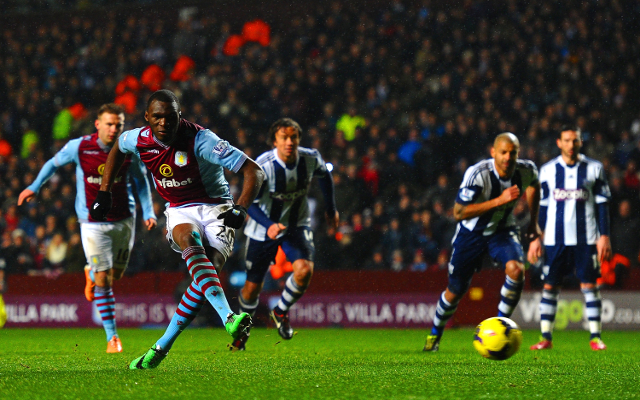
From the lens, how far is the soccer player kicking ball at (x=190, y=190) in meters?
5.39

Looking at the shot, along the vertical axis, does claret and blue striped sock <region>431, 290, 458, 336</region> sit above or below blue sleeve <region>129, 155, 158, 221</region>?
below

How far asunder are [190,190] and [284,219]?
102 inches

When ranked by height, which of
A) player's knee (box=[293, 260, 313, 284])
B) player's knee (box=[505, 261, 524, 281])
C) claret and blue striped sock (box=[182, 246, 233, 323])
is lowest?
player's knee (box=[293, 260, 313, 284])

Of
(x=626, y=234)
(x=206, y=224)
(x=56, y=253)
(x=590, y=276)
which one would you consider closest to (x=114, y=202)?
(x=206, y=224)

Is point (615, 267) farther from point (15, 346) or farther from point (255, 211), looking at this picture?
point (15, 346)

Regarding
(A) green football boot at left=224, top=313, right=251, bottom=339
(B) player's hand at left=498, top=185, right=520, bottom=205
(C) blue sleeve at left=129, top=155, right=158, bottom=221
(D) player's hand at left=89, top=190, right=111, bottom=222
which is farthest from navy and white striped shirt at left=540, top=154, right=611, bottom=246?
(D) player's hand at left=89, top=190, right=111, bottom=222

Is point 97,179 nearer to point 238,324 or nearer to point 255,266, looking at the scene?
point 255,266

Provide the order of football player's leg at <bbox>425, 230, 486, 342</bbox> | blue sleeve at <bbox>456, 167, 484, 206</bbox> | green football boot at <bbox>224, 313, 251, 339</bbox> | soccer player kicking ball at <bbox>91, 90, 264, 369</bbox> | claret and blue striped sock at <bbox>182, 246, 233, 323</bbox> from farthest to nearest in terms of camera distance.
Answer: football player's leg at <bbox>425, 230, 486, 342</bbox>
blue sleeve at <bbox>456, 167, 484, 206</bbox>
soccer player kicking ball at <bbox>91, 90, 264, 369</bbox>
claret and blue striped sock at <bbox>182, 246, 233, 323</bbox>
green football boot at <bbox>224, 313, 251, 339</bbox>

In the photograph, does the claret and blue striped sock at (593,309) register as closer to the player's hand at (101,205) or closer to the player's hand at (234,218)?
the player's hand at (234,218)

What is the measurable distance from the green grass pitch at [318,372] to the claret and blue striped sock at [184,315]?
0.20 m

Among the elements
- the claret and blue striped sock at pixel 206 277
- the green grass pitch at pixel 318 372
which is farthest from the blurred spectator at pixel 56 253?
the claret and blue striped sock at pixel 206 277

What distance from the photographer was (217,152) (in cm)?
551

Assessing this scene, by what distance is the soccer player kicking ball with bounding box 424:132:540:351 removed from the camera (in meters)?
7.49

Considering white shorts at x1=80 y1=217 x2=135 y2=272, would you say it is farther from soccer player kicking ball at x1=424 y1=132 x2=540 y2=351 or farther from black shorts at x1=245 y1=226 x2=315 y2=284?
soccer player kicking ball at x1=424 y1=132 x2=540 y2=351
